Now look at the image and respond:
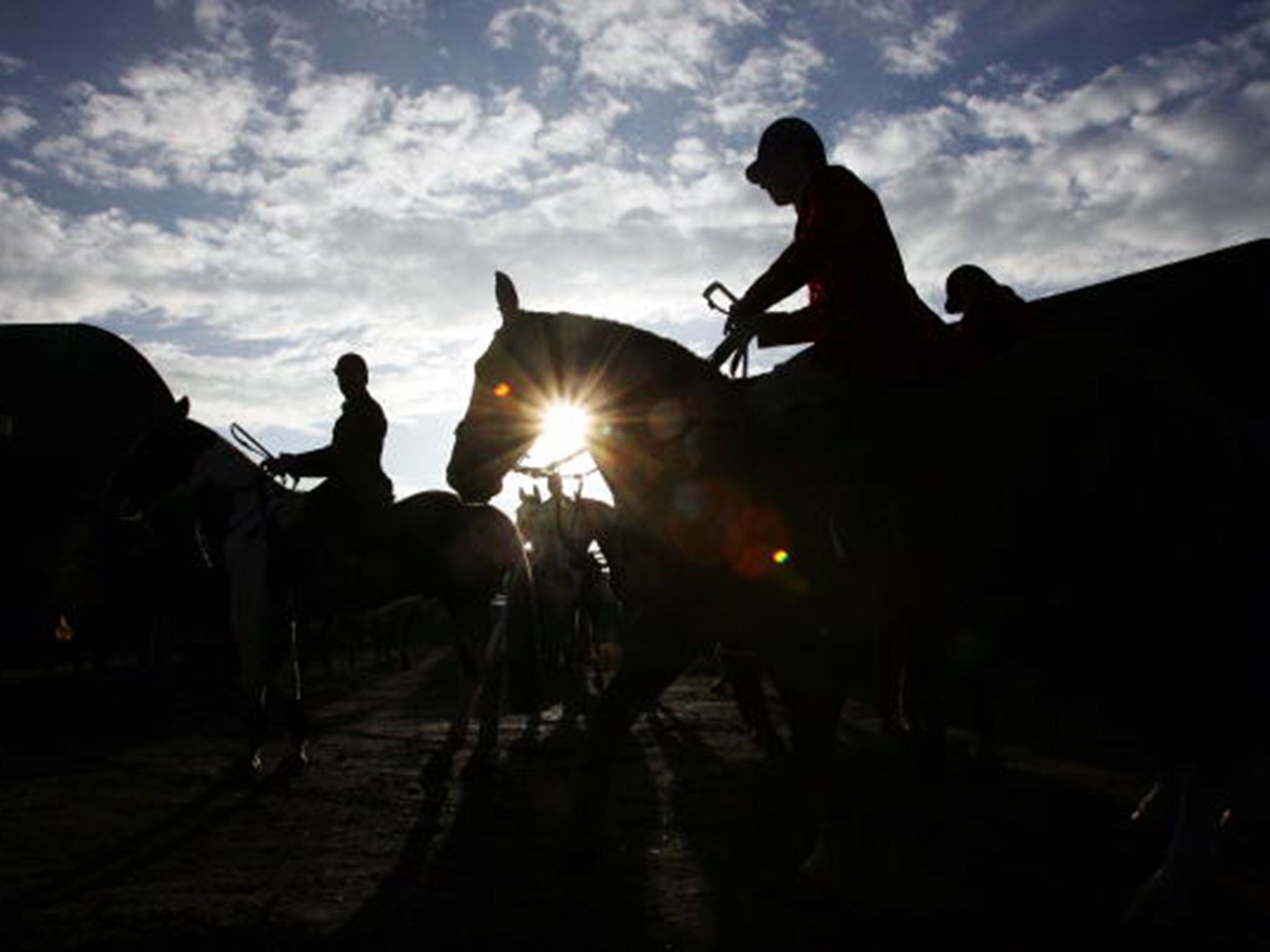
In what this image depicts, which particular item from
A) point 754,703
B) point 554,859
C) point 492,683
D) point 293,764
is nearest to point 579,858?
point 554,859

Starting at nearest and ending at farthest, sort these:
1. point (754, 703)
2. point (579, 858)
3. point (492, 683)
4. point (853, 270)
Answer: point (579, 858), point (853, 270), point (754, 703), point (492, 683)

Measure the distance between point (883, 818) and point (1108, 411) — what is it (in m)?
2.92

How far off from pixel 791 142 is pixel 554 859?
3.78 m

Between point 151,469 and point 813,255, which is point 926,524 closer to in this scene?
point 813,255

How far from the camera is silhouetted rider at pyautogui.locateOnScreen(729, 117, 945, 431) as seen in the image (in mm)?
3867

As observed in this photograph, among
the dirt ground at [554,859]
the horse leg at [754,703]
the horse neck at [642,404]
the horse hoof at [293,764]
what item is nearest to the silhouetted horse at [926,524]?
the horse neck at [642,404]

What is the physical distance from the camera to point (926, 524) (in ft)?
13.0

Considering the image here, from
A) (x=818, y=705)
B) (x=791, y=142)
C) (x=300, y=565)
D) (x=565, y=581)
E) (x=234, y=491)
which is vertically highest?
(x=791, y=142)

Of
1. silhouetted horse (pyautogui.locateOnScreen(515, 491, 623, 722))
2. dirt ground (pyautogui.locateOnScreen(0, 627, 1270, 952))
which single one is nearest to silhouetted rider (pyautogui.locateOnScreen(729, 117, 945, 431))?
dirt ground (pyautogui.locateOnScreen(0, 627, 1270, 952))

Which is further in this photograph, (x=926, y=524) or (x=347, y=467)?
(x=347, y=467)

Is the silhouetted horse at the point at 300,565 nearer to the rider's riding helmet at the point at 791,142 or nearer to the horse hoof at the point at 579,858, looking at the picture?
the horse hoof at the point at 579,858

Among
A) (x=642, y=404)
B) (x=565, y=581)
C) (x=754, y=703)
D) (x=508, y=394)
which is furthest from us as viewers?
(x=565, y=581)

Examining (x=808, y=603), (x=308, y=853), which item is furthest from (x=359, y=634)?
(x=808, y=603)

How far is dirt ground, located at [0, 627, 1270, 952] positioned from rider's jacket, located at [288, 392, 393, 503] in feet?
8.35
